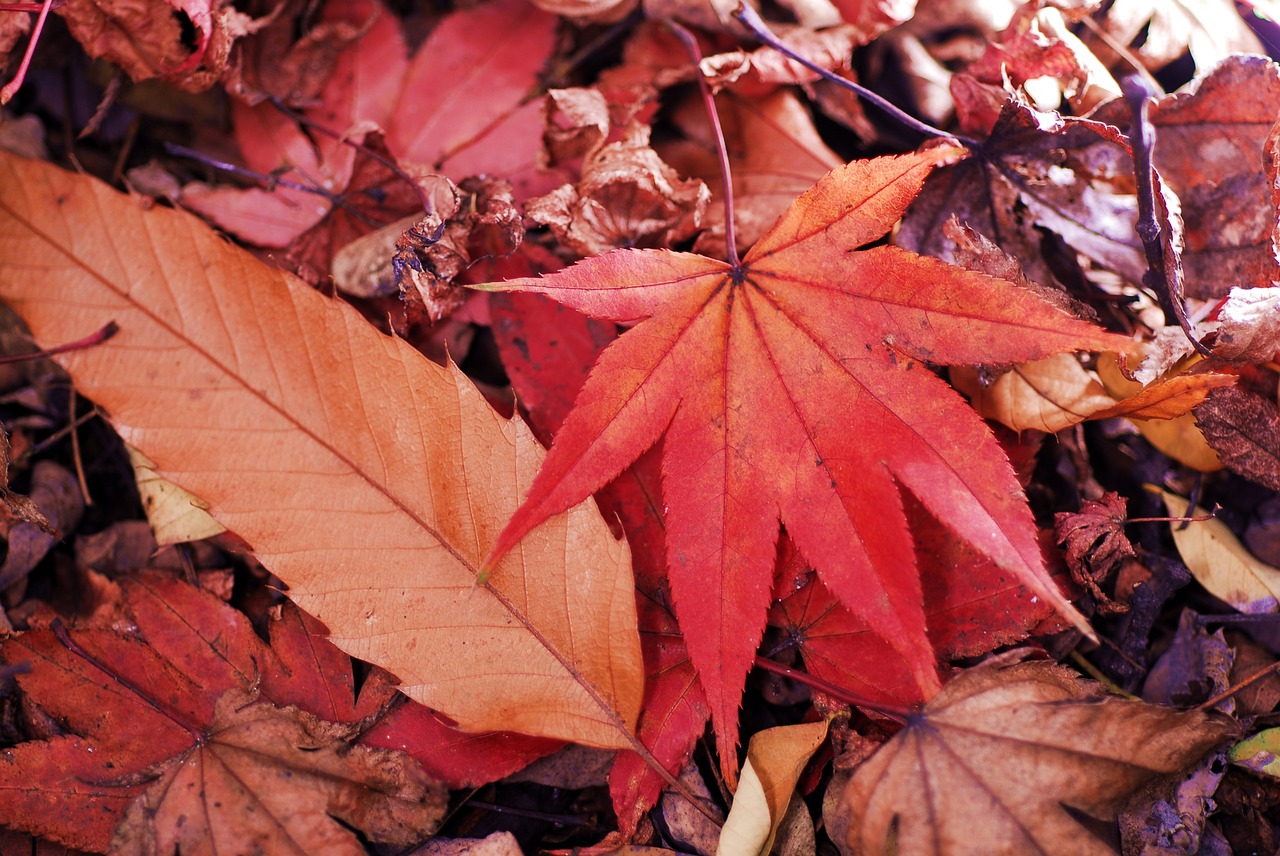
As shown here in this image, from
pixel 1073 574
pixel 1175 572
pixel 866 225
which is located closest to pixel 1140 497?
pixel 1175 572

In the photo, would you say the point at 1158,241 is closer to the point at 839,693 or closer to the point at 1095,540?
the point at 1095,540

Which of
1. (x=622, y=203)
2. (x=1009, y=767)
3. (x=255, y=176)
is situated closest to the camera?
(x=1009, y=767)

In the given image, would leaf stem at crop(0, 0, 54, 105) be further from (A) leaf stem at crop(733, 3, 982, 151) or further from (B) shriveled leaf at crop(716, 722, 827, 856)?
(B) shriveled leaf at crop(716, 722, 827, 856)

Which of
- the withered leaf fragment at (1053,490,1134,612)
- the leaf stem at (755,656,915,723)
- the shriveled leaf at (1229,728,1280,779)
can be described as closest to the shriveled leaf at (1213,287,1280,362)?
the withered leaf fragment at (1053,490,1134,612)

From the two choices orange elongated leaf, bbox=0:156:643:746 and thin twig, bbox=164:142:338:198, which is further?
thin twig, bbox=164:142:338:198

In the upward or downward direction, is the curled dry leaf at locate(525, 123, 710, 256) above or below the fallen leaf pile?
above

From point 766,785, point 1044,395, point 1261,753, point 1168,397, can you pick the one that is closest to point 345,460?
point 766,785

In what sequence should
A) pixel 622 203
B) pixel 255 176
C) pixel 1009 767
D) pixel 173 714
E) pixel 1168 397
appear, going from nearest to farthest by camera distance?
pixel 1009 767, pixel 1168 397, pixel 173 714, pixel 622 203, pixel 255 176
